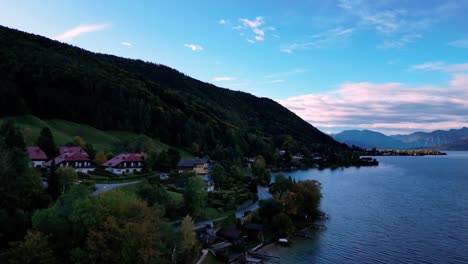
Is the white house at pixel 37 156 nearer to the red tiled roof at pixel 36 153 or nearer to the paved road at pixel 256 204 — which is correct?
the red tiled roof at pixel 36 153

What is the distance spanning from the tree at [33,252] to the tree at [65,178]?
18.2m

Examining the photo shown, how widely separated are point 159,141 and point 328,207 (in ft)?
260

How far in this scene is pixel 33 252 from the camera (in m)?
31.4

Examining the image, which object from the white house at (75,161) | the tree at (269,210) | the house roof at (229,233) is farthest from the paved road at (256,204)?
the white house at (75,161)

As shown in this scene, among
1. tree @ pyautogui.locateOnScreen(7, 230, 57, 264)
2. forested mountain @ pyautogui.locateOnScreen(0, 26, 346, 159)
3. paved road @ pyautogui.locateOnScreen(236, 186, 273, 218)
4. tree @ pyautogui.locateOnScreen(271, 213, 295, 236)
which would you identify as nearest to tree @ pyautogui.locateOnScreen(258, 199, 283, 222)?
tree @ pyautogui.locateOnScreen(271, 213, 295, 236)

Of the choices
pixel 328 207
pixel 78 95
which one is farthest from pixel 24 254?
pixel 78 95

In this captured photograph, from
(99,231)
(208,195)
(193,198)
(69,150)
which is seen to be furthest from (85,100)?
(99,231)

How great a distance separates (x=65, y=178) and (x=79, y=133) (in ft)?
233

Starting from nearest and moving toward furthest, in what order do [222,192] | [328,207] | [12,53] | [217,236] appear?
[217,236]
[222,192]
[328,207]
[12,53]

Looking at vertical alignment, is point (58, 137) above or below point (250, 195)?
above

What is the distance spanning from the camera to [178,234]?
41.7 meters

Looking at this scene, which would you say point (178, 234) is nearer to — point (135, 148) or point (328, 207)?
point (328, 207)

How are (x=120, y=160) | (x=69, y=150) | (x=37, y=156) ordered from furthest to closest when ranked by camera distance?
1. (x=69, y=150)
2. (x=120, y=160)
3. (x=37, y=156)

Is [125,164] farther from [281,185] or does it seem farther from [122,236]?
[122,236]
